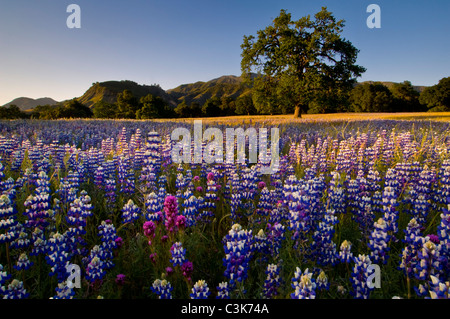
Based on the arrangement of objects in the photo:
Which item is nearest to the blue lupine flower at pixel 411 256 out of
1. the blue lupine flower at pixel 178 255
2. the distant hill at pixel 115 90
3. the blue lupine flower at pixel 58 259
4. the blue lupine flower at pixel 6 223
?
the blue lupine flower at pixel 178 255

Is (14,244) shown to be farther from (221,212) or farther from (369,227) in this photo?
(369,227)

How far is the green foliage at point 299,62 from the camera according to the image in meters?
31.7

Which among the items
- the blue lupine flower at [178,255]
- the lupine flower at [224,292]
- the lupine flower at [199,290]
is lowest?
the lupine flower at [224,292]

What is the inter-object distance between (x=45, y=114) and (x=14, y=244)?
94.1m

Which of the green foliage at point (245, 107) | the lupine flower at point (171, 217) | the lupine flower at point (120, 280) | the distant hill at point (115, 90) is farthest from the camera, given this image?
A: the distant hill at point (115, 90)

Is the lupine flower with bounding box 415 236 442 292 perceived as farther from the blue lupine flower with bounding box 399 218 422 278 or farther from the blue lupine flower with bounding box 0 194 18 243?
the blue lupine flower with bounding box 0 194 18 243

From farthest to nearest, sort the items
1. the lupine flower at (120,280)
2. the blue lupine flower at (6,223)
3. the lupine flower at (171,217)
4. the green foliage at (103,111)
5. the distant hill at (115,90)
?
the distant hill at (115,90), the green foliage at (103,111), the lupine flower at (171,217), the blue lupine flower at (6,223), the lupine flower at (120,280)

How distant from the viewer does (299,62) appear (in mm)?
33312

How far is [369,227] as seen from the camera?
104 inches

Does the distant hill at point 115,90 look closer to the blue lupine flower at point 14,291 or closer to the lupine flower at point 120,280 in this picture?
the lupine flower at point 120,280

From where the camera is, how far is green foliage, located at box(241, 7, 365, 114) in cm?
3169

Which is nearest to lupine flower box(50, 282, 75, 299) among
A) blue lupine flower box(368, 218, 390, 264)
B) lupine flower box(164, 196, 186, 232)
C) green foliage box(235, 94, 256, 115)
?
lupine flower box(164, 196, 186, 232)

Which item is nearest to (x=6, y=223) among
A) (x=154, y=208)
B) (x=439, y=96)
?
(x=154, y=208)
